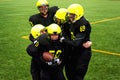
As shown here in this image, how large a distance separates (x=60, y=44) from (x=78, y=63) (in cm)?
91

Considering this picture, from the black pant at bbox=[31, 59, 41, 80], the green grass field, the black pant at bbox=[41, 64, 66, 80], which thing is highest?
the black pant at bbox=[41, 64, 66, 80]

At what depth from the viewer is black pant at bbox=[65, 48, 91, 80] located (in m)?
7.34

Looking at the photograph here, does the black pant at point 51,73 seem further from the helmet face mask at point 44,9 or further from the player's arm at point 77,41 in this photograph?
the helmet face mask at point 44,9

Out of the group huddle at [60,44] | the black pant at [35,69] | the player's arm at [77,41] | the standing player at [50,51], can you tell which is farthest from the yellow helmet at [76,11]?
the black pant at [35,69]

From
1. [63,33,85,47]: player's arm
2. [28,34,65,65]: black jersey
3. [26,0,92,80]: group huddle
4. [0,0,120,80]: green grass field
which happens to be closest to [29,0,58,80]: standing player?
[26,0,92,80]: group huddle

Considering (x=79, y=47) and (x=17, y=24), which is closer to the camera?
(x=79, y=47)

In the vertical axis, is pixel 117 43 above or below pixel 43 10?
below

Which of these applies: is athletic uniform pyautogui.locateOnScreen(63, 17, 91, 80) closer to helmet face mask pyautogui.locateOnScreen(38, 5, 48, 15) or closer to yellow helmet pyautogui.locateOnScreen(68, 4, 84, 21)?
yellow helmet pyautogui.locateOnScreen(68, 4, 84, 21)

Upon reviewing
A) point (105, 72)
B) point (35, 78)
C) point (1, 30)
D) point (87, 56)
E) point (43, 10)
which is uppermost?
point (43, 10)

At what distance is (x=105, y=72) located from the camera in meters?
9.66

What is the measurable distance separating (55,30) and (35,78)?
1.80 meters

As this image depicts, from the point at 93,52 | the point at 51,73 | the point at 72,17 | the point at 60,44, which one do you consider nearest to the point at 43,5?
the point at 72,17

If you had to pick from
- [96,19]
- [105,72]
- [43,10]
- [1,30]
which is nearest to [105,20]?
[96,19]

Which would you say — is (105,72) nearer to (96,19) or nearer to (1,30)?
(1,30)
